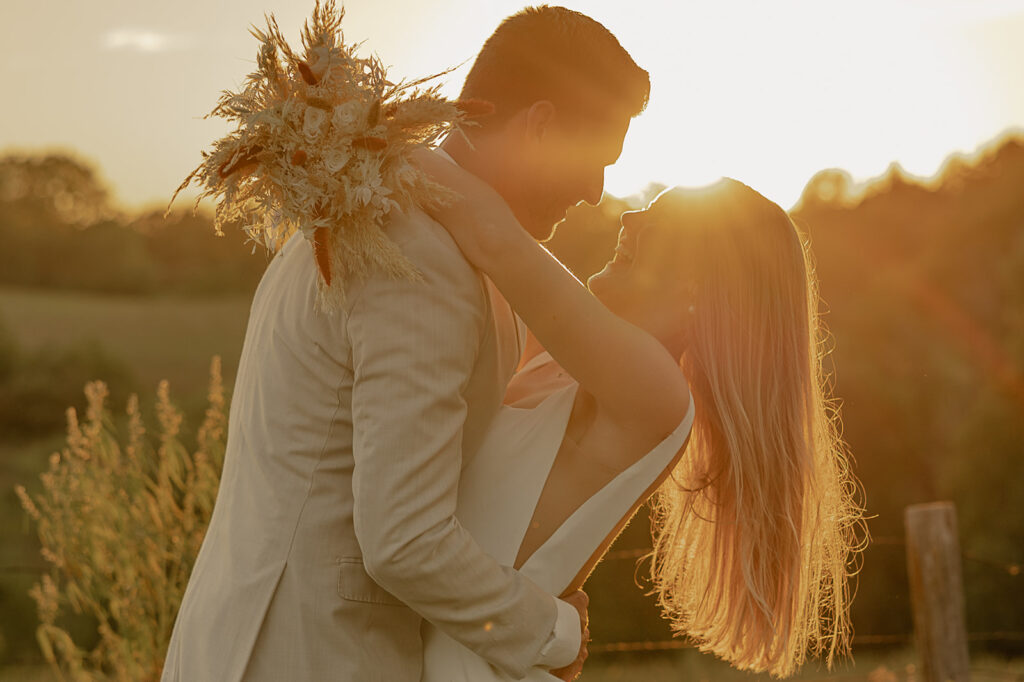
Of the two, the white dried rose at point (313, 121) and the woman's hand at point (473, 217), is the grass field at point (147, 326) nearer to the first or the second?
the woman's hand at point (473, 217)

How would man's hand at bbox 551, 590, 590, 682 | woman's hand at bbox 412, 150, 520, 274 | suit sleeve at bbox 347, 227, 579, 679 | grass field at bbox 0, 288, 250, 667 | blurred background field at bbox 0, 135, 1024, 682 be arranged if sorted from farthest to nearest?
grass field at bbox 0, 288, 250, 667
blurred background field at bbox 0, 135, 1024, 682
man's hand at bbox 551, 590, 590, 682
woman's hand at bbox 412, 150, 520, 274
suit sleeve at bbox 347, 227, 579, 679

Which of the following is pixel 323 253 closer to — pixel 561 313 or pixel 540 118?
pixel 561 313

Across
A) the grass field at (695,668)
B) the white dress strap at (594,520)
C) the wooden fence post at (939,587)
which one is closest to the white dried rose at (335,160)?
the white dress strap at (594,520)

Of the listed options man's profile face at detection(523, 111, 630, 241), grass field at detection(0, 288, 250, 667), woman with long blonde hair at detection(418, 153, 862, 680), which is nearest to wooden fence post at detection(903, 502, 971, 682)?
woman with long blonde hair at detection(418, 153, 862, 680)

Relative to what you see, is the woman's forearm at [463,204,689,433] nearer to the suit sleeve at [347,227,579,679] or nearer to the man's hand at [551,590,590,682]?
the suit sleeve at [347,227,579,679]

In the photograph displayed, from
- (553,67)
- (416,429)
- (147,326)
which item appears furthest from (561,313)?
(147,326)

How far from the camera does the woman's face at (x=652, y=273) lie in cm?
252

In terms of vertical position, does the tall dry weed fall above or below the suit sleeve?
below

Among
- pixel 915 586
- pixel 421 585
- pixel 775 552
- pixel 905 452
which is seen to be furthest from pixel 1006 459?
pixel 421 585

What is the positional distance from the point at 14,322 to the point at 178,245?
3809 mm

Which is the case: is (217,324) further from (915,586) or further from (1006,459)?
(915,586)

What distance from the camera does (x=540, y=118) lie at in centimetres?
225

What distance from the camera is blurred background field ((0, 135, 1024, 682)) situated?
12.1 m

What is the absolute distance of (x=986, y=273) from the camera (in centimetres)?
1684
